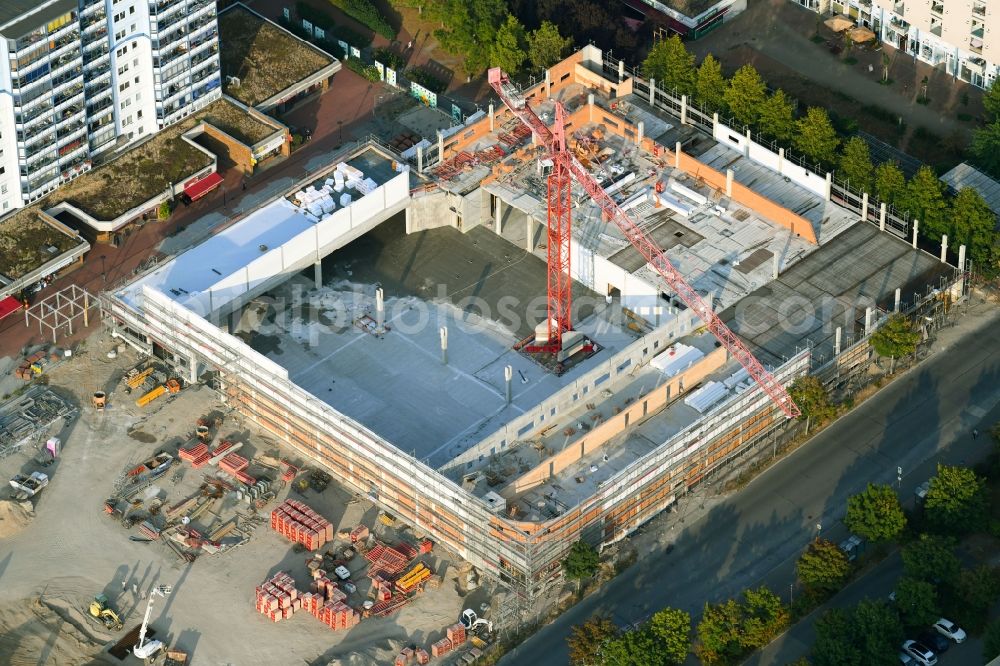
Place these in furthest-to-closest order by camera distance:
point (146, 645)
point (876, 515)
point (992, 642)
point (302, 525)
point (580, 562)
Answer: point (302, 525)
point (876, 515)
point (580, 562)
point (146, 645)
point (992, 642)

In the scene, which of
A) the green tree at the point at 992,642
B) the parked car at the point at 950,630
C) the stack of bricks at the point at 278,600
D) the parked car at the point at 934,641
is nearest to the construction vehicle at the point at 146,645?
the stack of bricks at the point at 278,600

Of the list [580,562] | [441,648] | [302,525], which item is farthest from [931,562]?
[302,525]

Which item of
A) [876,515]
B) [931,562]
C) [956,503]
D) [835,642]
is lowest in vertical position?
[835,642]

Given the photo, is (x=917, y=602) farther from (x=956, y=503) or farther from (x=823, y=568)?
(x=956, y=503)

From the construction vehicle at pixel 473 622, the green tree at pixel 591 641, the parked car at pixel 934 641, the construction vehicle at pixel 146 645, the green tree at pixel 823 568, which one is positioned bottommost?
the construction vehicle at pixel 146 645

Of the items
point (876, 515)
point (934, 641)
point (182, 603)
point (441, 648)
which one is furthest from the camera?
point (182, 603)

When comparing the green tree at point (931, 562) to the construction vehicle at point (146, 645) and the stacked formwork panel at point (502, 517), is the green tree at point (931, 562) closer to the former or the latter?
the stacked formwork panel at point (502, 517)

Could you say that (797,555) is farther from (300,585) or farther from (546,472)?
(300,585)
